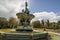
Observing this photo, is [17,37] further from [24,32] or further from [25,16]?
[25,16]

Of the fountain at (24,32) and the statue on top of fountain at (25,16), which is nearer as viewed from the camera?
the fountain at (24,32)

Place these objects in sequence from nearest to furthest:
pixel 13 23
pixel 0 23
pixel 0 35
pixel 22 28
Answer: pixel 0 35, pixel 22 28, pixel 0 23, pixel 13 23

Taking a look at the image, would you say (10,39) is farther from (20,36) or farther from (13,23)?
(13,23)

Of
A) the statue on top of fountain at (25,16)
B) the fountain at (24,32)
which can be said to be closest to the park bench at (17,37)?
the fountain at (24,32)

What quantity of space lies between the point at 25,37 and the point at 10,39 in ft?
6.43

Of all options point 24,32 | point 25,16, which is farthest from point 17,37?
point 25,16

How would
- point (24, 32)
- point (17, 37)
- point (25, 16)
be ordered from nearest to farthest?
point (17, 37)
point (24, 32)
point (25, 16)

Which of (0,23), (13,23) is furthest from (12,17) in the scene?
(0,23)

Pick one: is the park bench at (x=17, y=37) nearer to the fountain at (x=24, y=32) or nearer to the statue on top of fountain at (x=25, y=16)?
the fountain at (x=24, y=32)

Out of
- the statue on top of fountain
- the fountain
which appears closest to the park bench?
the fountain

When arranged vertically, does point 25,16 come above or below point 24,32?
above

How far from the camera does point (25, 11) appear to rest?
28.3 m

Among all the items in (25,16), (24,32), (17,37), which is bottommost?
(17,37)

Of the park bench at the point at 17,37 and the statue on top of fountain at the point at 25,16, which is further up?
the statue on top of fountain at the point at 25,16
